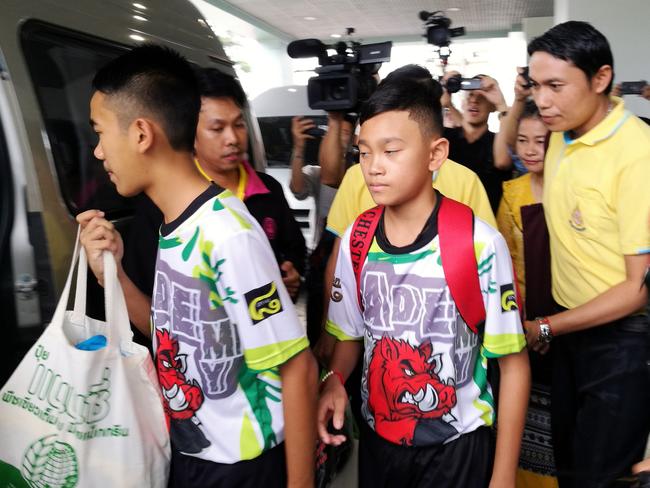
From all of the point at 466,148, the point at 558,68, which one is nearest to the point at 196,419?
the point at 558,68

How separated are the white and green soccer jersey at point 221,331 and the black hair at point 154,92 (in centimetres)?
17

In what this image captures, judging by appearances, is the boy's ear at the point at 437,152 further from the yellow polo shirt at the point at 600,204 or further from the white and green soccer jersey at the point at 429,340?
the yellow polo shirt at the point at 600,204

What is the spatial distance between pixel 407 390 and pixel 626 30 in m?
5.18

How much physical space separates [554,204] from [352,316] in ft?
2.54

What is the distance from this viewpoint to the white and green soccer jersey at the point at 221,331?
1.15 m

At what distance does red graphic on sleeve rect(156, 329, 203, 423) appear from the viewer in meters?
1.25

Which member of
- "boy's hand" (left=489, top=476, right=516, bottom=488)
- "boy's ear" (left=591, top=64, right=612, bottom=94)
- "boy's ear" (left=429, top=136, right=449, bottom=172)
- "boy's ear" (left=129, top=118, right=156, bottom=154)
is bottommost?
"boy's hand" (left=489, top=476, right=516, bottom=488)

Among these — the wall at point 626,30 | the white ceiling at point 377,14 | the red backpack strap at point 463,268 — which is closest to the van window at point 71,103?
the red backpack strap at point 463,268

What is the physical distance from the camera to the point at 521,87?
2.47 metres

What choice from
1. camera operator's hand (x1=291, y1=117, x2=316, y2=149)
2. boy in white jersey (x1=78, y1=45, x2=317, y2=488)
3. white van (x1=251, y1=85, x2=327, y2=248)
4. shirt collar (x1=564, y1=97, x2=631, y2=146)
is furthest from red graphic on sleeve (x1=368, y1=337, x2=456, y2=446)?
white van (x1=251, y1=85, x2=327, y2=248)

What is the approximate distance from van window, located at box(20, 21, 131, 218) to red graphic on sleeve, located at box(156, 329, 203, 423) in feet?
2.74

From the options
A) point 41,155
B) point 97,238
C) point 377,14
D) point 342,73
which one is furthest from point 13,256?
point 377,14

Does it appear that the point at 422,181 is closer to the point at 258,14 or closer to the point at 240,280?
the point at 240,280

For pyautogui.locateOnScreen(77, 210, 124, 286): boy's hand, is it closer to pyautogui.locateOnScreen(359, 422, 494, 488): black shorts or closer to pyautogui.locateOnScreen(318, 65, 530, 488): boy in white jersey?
pyautogui.locateOnScreen(318, 65, 530, 488): boy in white jersey
